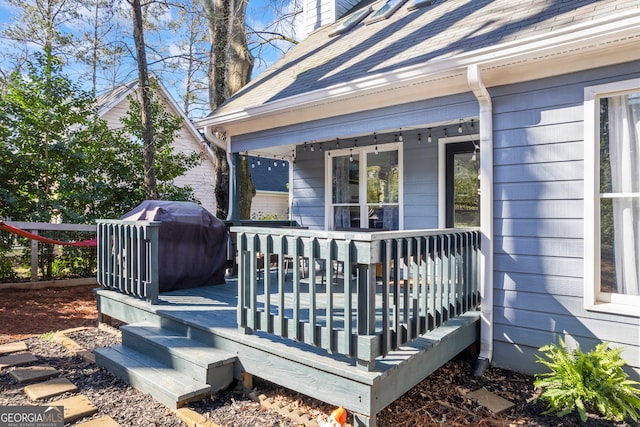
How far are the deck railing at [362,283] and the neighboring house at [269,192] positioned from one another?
13.1 metres

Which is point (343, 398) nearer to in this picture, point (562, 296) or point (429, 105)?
point (562, 296)

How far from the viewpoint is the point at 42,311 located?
16.3 feet

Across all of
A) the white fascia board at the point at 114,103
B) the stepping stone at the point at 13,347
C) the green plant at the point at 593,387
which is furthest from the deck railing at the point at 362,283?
the white fascia board at the point at 114,103

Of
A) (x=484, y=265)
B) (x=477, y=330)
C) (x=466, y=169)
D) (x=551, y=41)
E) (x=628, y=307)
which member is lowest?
(x=477, y=330)

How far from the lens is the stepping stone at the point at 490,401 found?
270cm

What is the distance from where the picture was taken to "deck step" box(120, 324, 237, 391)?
2.75 metres

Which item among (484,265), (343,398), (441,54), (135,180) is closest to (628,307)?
(484,265)

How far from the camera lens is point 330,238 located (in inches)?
92.9

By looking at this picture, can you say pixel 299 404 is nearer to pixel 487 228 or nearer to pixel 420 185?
pixel 487 228

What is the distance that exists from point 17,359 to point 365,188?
4.44 m

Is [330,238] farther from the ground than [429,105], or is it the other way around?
[429,105]

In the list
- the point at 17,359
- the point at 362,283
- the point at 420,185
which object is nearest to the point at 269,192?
the point at 420,185

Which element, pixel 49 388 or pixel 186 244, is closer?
pixel 49 388

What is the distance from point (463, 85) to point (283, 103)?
6.68ft
